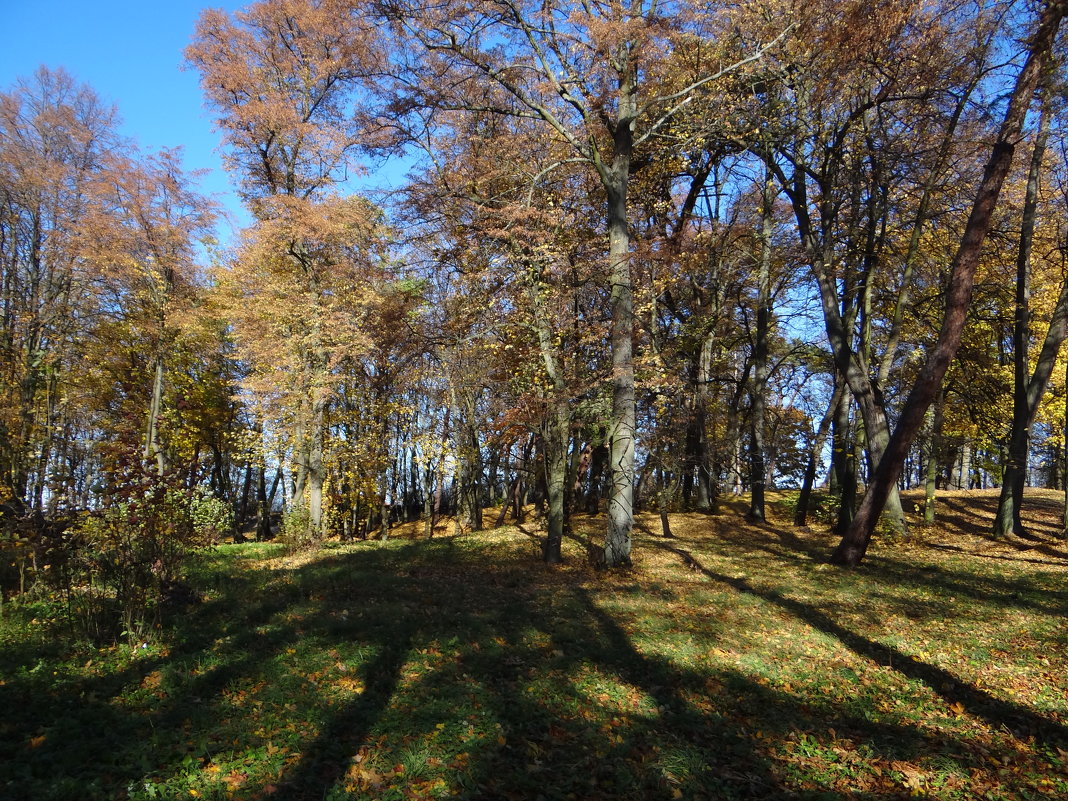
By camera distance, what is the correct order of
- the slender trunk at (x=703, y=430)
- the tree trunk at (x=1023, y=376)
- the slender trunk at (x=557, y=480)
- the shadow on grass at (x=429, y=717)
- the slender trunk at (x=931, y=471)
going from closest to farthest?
the shadow on grass at (x=429, y=717)
the slender trunk at (x=557, y=480)
the tree trunk at (x=1023, y=376)
the slender trunk at (x=931, y=471)
the slender trunk at (x=703, y=430)

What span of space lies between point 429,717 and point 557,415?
760 centimetres

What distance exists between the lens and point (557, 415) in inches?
466

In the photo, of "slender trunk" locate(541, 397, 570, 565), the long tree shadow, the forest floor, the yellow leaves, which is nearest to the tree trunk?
the forest floor

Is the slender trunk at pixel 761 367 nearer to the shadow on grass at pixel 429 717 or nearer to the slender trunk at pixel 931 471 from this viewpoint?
the slender trunk at pixel 931 471

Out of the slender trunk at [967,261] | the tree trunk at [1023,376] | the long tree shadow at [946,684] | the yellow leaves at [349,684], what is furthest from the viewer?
the tree trunk at [1023,376]

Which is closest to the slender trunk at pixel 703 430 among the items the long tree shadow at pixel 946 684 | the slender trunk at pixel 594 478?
the slender trunk at pixel 594 478

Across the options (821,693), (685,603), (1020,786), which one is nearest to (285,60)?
(685,603)

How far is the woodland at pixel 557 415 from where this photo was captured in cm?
467

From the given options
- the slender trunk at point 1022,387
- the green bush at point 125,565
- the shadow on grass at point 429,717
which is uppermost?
the slender trunk at point 1022,387

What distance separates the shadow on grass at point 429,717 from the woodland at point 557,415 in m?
0.04

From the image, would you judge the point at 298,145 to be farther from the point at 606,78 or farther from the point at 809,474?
the point at 809,474

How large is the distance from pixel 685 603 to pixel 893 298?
11.2m

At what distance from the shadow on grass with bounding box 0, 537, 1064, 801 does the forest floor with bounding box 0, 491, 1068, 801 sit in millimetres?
23

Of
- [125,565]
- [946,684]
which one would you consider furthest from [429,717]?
[946,684]
